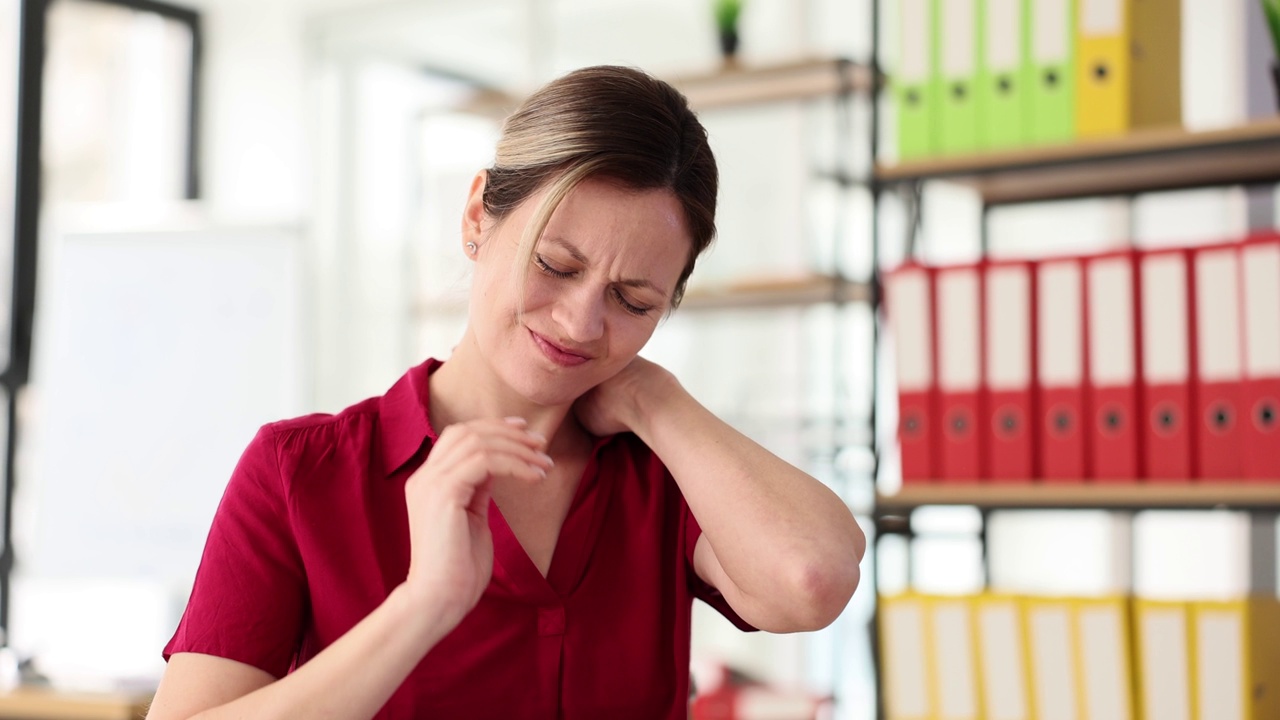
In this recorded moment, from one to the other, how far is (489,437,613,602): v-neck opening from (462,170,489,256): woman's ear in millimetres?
255

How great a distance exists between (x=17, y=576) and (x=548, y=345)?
143 inches

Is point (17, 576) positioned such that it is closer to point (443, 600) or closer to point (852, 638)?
point (852, 638)

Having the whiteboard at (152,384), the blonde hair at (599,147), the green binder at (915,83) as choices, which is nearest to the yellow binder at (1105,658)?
the green binder at (915,83)

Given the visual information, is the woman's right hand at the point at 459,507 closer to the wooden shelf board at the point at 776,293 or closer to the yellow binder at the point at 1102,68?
the yellow binder at the point at 1102,68

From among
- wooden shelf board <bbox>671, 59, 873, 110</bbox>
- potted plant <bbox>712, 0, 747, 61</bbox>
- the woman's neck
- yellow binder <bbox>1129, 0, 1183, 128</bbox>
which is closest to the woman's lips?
the woman's neck

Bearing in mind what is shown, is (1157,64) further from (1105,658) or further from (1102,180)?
(1105,658)

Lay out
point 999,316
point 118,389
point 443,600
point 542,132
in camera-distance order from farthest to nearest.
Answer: point 118,389, point 999,316, point 542,132, point 443,600

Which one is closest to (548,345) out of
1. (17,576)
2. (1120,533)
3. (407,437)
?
(407,437)

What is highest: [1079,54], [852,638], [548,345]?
[1079,54]

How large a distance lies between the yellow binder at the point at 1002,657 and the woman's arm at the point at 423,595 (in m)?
1.40

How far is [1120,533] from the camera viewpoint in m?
3.74

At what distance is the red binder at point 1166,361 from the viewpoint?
7.13 feet

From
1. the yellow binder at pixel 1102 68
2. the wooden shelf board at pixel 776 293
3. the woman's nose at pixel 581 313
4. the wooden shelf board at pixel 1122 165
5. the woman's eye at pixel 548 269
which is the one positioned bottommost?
the woman's nose at pixel 581 313

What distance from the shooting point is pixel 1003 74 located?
2.37 metres
